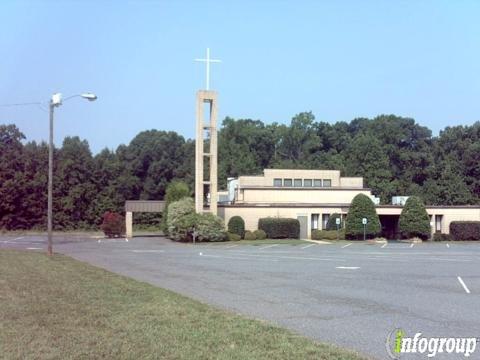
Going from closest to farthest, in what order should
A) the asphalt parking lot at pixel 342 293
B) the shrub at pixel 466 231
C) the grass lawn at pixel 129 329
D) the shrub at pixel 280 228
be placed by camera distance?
the grass lawn at pixel 129 329 → the asphalt parking lot at pixel 342 293 → the shrub at pixel 280 228 → the shrub at pixel 466 231

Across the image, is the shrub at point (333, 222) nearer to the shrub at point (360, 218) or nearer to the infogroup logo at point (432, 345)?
the shrub at point (360, 218)

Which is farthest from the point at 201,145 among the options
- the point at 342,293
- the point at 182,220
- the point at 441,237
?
the point at 342,293

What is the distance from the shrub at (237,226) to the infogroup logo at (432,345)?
141 feet

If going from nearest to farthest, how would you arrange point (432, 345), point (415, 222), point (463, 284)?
point (432, 345) < point (463, 284) < point (415, 222)

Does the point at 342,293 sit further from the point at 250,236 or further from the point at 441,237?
the point at 441,237

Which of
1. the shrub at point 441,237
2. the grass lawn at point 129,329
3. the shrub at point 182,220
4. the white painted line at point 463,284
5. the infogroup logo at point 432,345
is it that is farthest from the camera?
the shrub at point 441,237

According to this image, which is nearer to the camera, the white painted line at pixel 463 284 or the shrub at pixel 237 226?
the white painted line at pixel 463 284

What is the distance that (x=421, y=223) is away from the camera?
53.4 meters

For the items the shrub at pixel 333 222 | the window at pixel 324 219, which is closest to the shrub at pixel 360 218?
the shrub at pixel 333 222

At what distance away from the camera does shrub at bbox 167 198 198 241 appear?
48938mm

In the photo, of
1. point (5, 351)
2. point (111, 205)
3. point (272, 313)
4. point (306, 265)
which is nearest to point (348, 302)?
point (272, 313)

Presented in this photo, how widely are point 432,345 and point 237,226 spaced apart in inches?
1728

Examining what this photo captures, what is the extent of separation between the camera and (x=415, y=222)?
176 ft

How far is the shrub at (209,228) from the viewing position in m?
48.8
